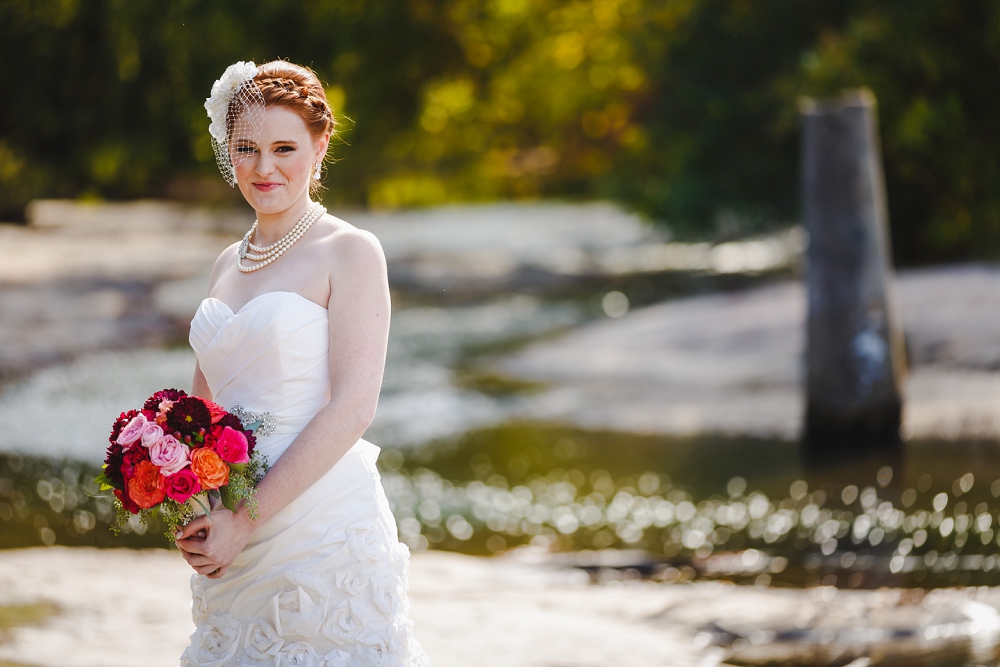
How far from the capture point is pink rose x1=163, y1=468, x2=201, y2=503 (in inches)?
95.0

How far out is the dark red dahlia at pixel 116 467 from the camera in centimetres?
252

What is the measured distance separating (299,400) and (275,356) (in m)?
0.12

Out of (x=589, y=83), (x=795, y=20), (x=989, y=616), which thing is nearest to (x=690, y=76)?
(x=795, y=20)

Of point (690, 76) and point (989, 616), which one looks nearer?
point (989, 616)

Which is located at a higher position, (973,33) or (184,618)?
(973,33)

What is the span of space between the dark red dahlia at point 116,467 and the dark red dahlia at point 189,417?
0.14 metres

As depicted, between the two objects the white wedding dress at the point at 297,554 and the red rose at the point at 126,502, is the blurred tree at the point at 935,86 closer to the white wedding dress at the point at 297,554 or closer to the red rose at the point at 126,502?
the white wedding dress at the point at 297,554

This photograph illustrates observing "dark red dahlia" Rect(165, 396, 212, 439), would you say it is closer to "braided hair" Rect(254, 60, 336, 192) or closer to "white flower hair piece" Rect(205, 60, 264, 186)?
"white flower hair piece" Rect(205, 60, 264, 186)

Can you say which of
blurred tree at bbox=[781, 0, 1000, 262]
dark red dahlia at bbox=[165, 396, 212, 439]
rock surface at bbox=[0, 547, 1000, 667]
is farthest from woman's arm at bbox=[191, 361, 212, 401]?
blurred tree at bbox=[781, 0, 1000, 262]

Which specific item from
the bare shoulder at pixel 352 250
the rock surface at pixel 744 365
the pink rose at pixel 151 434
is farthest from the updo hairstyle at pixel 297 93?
the rock surface at pixel 744 365

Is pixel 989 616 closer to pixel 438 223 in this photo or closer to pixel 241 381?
pixel 241 381

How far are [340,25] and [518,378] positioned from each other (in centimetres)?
1117

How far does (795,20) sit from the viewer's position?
698 inches

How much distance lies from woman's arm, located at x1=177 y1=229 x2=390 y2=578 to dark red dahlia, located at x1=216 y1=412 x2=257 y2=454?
0.07 m
